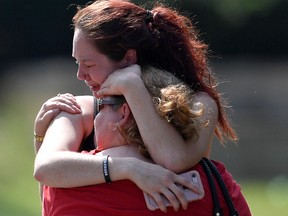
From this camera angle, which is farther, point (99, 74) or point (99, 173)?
point (99, 74)

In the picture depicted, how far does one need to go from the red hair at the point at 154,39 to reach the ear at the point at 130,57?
0.05 feet

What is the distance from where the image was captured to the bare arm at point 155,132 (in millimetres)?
3430

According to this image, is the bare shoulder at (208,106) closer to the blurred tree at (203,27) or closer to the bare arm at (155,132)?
the bare arm at (155,132)

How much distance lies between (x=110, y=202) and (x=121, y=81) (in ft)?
1.43

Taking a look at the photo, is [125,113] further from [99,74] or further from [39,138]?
[39,138]

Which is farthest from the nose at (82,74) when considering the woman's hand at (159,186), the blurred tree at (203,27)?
the blurred tree at (203,27)

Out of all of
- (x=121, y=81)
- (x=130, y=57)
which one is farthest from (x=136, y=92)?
(x=130, y=57)

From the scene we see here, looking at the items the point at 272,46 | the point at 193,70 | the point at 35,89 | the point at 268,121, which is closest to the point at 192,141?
the point at 193,70

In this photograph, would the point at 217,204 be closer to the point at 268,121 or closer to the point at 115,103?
the point at 115,103

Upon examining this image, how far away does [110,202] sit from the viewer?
3391mm

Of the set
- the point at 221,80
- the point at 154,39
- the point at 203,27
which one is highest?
the point at 154,39

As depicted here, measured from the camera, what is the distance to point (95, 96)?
370 centimetres

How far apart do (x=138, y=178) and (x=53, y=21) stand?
1720 centimetres

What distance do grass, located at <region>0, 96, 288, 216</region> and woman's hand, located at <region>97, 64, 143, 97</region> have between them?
886cm
